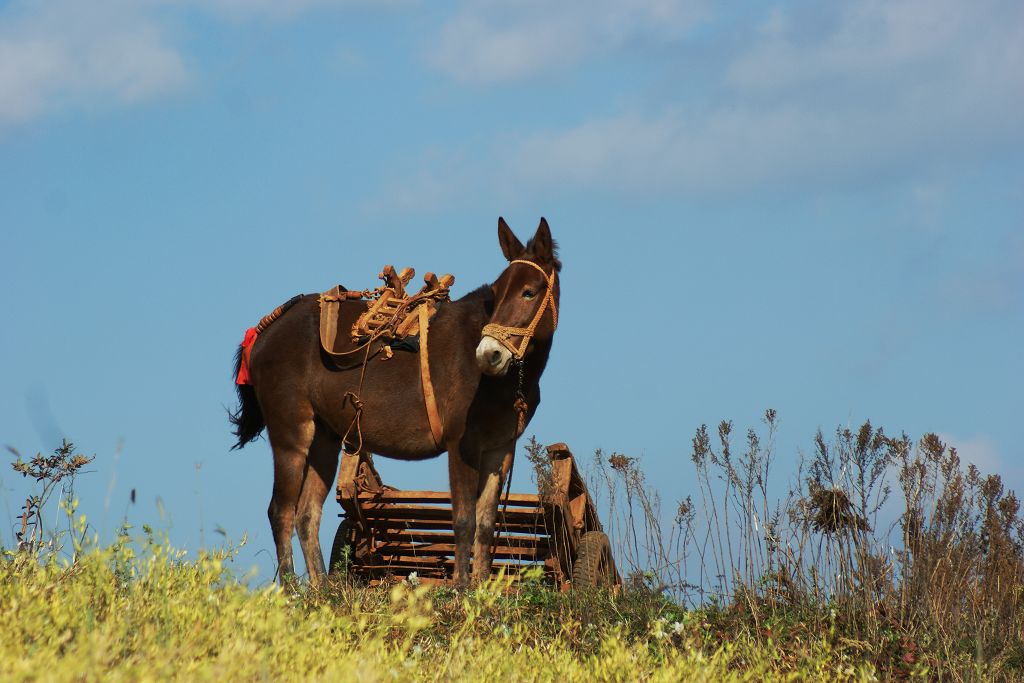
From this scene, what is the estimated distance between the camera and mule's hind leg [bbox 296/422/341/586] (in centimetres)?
870

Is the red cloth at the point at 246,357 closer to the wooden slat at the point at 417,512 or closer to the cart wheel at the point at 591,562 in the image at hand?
the wooden slat at the point at 417,512

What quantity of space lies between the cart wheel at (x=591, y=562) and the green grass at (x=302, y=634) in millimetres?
722

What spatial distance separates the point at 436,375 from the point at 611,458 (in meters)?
1.50

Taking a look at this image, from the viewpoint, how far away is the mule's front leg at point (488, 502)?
803cm

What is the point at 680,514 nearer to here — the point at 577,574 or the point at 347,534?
the point at 577,574

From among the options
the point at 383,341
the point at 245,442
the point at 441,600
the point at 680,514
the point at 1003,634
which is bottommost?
the point at 1003,634

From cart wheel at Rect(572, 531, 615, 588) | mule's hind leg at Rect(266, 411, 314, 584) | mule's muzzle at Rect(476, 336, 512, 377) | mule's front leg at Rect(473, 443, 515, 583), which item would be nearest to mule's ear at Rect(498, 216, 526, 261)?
mule's muzzle at Rect(476, 336, 512, 377)

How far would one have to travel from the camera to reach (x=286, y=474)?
8.73 metres

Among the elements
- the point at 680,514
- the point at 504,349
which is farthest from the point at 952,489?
the point at 504,349

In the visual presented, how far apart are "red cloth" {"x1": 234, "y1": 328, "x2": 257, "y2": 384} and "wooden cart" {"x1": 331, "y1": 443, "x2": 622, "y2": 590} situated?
121 cm

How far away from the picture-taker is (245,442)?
31.8 feet

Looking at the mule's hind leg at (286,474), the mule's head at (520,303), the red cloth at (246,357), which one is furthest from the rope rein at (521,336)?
the red cloth at (246,357)

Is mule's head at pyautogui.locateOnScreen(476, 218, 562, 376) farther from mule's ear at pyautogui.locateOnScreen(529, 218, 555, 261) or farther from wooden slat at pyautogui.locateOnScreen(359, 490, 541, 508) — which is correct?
wooden slat at pyautogui.locateOnScreen(359, 490, 541, 508)

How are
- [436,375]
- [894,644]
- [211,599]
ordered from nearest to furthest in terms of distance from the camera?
[211,599]
[894,644]
[436,375]
